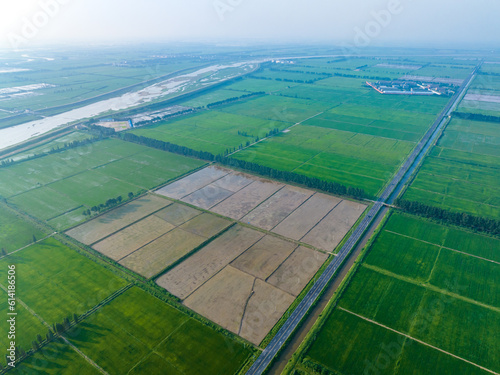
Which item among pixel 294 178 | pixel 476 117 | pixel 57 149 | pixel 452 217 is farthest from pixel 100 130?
pixel 476 117

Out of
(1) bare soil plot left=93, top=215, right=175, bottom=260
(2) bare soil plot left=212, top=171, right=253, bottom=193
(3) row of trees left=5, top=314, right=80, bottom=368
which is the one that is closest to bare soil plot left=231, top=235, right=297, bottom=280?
(1) bare soil plot left=93, top=215, right=175, bottom=260

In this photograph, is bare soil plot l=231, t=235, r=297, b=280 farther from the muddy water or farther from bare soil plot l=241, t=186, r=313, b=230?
the muddy water

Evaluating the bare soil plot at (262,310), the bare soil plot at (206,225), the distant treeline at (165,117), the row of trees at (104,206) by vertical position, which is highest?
the distant treeline at (165,117)

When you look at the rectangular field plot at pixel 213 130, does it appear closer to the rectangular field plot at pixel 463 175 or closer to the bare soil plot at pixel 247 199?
the bare soil plot at pixel 247 199

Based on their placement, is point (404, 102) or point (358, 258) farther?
point (404, 102)

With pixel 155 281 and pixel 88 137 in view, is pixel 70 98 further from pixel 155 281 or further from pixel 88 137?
pixel 155 281

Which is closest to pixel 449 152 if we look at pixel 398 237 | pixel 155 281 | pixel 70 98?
pixel 398 237

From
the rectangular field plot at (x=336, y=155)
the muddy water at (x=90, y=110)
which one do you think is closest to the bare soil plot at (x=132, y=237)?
the rectangular field plot at (x=336, y=155)
